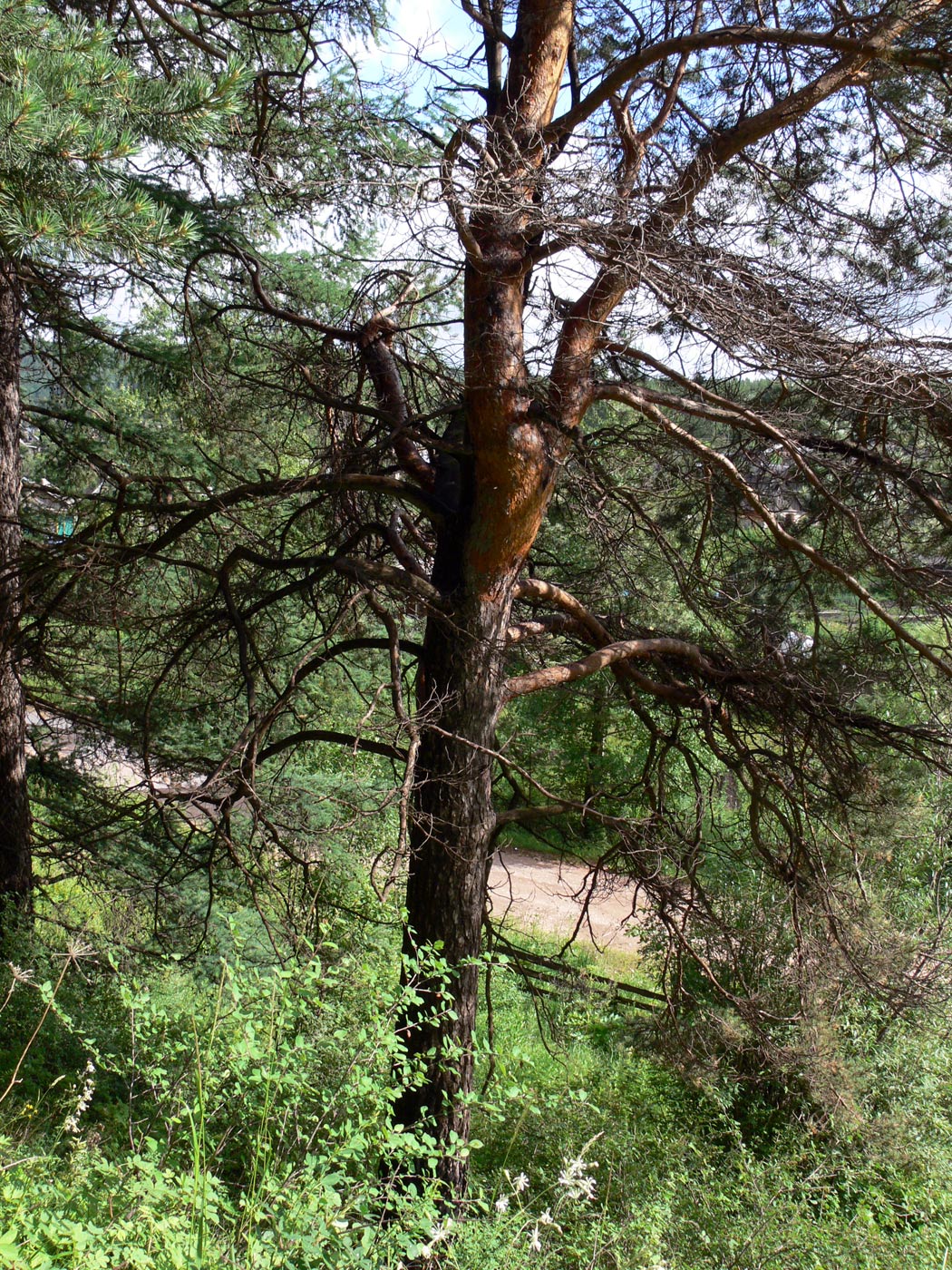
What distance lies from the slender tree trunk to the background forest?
0.14ft

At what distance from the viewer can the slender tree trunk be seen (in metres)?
6.97

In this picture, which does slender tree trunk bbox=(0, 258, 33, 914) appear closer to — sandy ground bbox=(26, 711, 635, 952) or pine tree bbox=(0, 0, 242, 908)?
sandy ground bbox=(26, 711, 635, 952)

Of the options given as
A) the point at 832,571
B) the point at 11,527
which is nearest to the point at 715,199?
the point at 832,571

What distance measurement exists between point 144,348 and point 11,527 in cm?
194

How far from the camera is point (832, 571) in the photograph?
4.62 metres

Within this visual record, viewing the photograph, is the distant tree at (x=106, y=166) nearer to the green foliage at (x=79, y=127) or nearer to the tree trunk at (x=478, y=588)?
the green foliage at (x=79, y=127)

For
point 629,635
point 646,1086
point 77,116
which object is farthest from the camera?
point 646,1086

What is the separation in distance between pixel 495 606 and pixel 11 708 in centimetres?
453

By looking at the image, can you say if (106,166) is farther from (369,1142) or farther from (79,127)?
(369,1142)

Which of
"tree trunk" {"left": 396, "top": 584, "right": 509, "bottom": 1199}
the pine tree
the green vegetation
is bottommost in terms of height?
the green vegetation

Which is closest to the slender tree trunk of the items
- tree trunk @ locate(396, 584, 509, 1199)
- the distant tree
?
the distant tree

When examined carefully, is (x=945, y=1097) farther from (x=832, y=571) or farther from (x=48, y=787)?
(x=48, y=787)

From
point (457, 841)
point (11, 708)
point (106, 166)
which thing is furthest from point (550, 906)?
point (106, 166)

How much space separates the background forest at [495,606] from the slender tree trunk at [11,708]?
41 millimetres
